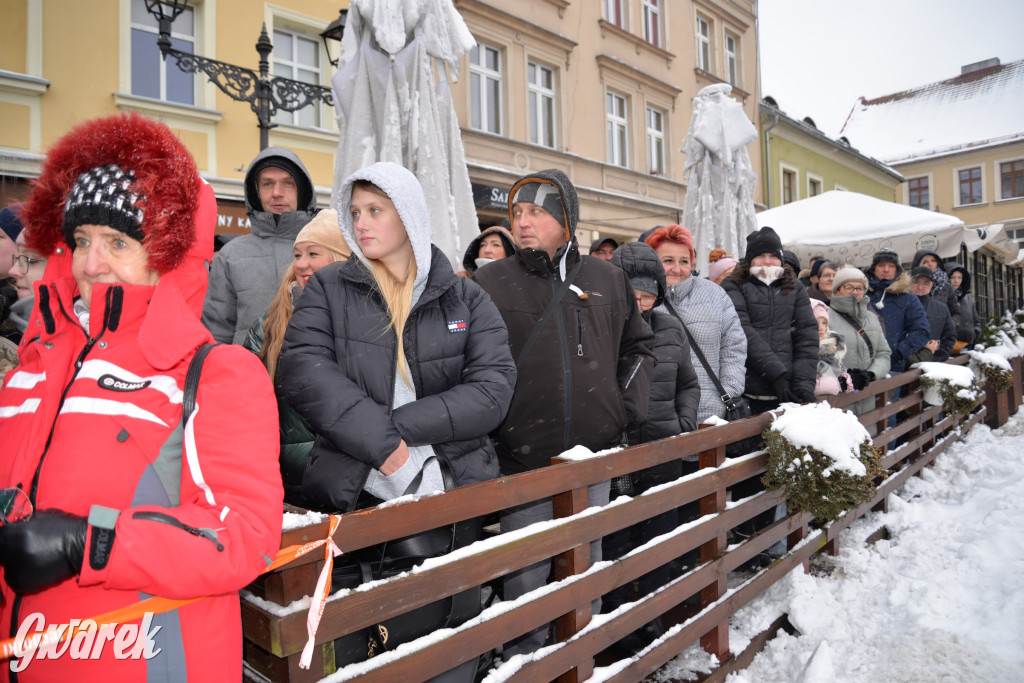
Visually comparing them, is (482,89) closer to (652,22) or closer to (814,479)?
(652,22)

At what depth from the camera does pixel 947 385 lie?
19.7ft

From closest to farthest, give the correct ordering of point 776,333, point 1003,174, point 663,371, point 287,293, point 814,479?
1. point 287,293
2. point 814,479
3. point 663,371
4. point 776,333
5. point 1003,174

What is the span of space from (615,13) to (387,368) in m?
15.6

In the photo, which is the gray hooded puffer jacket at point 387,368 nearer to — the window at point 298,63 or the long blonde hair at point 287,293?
the long blonde hair at point 287,293

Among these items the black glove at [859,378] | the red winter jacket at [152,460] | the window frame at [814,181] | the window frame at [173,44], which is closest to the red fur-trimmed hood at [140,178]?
the red winter jacket at [152,460]

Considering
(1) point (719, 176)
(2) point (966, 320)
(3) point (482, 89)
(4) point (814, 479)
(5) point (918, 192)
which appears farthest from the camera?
(5) point (918, 192)

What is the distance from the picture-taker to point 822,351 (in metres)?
4.74

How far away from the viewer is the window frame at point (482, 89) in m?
12.4

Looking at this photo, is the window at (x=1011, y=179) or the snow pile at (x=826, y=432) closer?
the snow pile at (x=826, y=432)

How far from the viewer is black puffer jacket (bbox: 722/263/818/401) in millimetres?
4270

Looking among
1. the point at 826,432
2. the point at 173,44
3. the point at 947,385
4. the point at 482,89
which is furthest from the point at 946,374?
the point at 173,44

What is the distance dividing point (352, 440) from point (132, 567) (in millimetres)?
768

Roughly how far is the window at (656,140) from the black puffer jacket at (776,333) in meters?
12.5

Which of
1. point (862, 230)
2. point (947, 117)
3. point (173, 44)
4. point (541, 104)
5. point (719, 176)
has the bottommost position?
point (862, 230)
